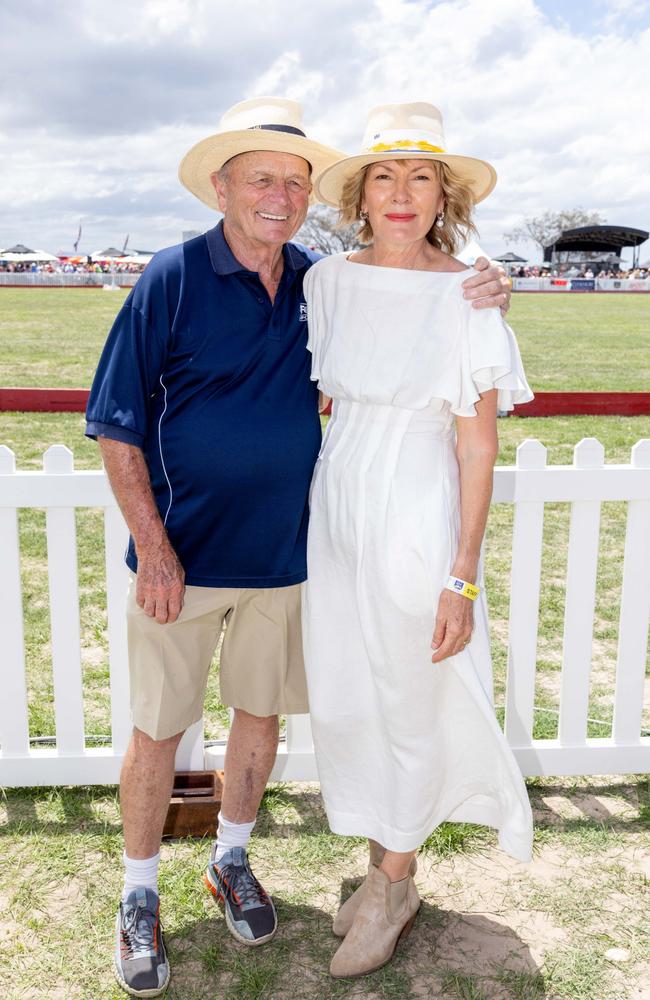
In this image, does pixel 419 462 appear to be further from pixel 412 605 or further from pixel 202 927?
pixel 202 927

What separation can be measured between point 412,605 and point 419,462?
36cm

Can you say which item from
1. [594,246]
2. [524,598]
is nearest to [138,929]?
[524,598]

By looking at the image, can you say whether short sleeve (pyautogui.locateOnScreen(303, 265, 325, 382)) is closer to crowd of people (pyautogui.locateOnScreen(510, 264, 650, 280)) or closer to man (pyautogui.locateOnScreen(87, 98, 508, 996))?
man (pyautogui.locateOnScreen(87, 98, 508, 996))

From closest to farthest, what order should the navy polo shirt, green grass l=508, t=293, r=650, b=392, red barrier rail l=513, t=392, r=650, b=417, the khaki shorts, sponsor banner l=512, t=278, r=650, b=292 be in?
the navy polo shirt
the khaki shorts
red barrier rail l=513, t=392, r=650, b=417
green grass l=508, t=293, r=650, b=392
sponsor banner l=512, t=278, r=650, b=292

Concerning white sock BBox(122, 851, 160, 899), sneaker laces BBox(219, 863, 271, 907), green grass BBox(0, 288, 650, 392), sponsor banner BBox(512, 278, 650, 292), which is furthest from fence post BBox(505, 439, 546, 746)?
sponsor banner BBox(512, 278, 650, 292)

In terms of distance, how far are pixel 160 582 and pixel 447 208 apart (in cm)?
125

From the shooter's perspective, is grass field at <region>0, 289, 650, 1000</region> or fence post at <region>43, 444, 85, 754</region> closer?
grass field at <region>0, 289, 650, 1000</region>

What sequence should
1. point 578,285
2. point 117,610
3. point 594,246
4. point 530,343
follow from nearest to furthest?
point 117,610, point 530,343, point 578,285, point 594,246

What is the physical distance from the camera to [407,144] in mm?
2330

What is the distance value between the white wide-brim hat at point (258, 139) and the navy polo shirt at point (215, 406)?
236 millimetres

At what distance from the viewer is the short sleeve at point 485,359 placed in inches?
87.9

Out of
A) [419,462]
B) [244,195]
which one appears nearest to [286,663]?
[419,462]

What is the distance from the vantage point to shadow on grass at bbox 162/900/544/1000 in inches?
98.1

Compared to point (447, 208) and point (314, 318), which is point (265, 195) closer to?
point (314, 318)
